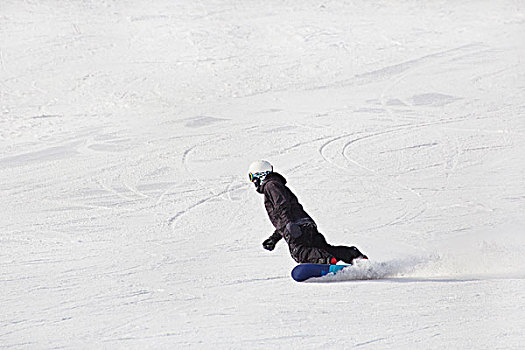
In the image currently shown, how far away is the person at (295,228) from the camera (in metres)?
5.85

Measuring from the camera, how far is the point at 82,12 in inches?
804

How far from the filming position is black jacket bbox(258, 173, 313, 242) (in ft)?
19.3

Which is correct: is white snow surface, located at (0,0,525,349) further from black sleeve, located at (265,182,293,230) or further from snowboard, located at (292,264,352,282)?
black sleeve, located at (265,182,293,230)

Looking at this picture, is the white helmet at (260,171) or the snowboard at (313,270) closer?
the snowboard at (313,270)

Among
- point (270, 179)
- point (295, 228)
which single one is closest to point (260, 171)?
point (270, 179)

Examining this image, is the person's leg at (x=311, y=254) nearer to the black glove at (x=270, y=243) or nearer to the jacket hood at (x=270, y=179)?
the black glove at (x=270, y=243)

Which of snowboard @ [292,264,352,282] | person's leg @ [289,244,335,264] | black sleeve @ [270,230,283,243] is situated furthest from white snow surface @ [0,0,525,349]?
black sleeve @ [270,230,283,243]

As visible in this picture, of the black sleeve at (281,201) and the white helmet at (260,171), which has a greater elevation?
the white helmet at (260,171)

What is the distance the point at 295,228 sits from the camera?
5801mm

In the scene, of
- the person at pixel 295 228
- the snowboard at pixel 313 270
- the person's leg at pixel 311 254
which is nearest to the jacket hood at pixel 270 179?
the person at pixel 295 228

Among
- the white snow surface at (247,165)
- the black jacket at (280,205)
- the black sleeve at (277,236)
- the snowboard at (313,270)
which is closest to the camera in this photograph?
the white snow surface at (247,165)

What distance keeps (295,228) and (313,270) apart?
0.37 m

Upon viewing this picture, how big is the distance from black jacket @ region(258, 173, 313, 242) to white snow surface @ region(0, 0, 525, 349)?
1.66 ft

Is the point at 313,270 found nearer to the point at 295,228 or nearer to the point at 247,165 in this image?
the point at 295,228
